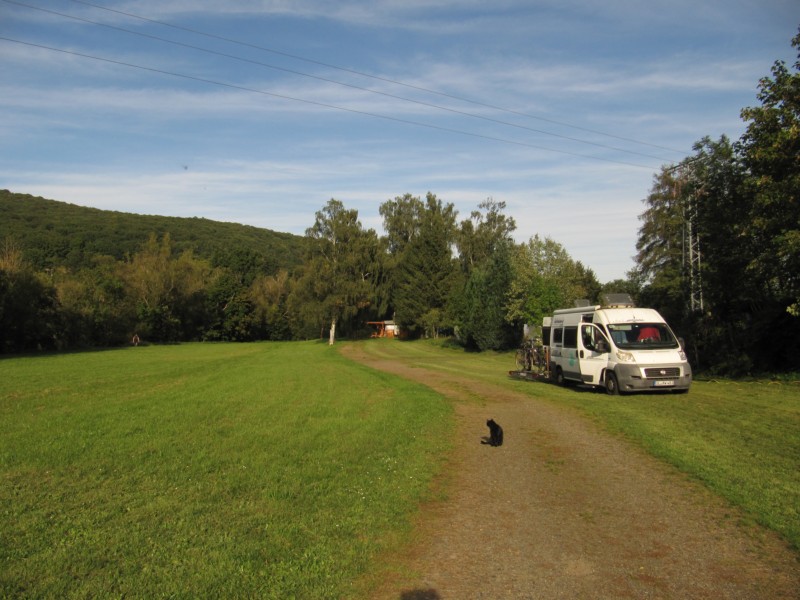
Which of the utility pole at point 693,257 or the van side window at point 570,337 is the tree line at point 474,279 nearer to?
the utility pole at point 693,257

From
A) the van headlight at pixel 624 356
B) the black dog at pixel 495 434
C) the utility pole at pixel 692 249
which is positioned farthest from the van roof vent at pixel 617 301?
the black dog at pixel 495 434

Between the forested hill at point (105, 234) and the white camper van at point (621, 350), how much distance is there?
67449 millimetres

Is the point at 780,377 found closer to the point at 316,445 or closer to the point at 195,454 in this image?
the point at 316,445

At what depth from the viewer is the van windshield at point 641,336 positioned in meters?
17.3

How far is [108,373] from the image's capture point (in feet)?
96.1

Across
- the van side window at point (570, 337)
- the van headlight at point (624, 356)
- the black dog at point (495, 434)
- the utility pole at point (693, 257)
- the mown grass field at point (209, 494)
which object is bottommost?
the mown grass field at point (209, 494)

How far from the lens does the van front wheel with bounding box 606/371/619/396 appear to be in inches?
679

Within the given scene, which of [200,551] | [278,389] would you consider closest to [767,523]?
[200,551]

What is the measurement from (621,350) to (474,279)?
33.9 metres

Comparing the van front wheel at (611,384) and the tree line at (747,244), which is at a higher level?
the tree line at (747,244)

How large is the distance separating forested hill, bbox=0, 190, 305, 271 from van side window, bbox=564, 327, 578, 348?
6668cm

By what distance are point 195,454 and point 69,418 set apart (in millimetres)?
6054

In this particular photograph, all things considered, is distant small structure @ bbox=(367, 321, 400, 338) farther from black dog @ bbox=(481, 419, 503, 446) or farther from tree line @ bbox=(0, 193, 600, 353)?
black dog @ bbox=(481, 419, 503, 446)

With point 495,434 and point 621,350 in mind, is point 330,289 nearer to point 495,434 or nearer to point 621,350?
point 621,350
